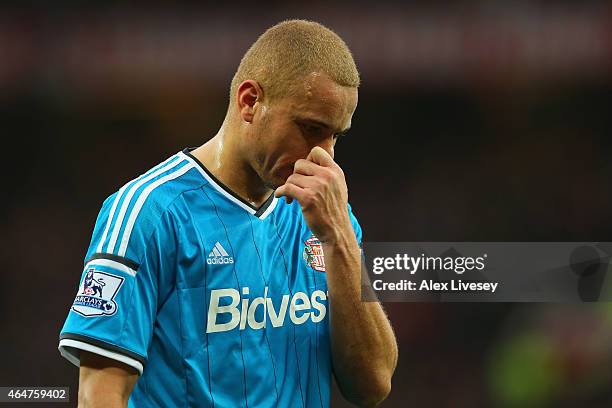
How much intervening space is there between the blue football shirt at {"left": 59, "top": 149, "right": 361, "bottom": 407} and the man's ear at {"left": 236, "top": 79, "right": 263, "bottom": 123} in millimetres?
163

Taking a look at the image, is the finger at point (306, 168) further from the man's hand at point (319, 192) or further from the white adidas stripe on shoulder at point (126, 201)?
the white adidas stripe on shoulder at point (126, 201)

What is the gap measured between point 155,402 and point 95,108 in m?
3.65

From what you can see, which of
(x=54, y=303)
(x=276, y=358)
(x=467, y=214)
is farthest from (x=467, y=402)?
(x=276, y=358)

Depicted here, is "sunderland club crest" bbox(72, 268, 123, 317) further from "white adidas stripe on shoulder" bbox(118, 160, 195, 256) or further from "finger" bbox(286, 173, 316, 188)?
"finger" bbox(286, 173, 316, 188)

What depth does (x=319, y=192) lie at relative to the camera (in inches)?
76.3

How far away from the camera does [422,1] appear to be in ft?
17.9

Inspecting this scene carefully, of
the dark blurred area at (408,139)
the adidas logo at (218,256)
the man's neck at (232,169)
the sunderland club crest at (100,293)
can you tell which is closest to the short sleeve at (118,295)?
the sunderland club crest at (100,293)

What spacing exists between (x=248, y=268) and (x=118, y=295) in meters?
0.33

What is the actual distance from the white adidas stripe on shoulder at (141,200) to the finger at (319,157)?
28 centimetres

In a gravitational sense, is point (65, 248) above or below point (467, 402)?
above

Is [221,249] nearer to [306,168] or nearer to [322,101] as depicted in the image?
[306,168]

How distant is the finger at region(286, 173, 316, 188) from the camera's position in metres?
1.93

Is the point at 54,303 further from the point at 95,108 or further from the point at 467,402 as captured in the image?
the point at 467,402

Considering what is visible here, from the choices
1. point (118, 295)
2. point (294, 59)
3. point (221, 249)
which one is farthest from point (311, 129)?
point (118, 295)
